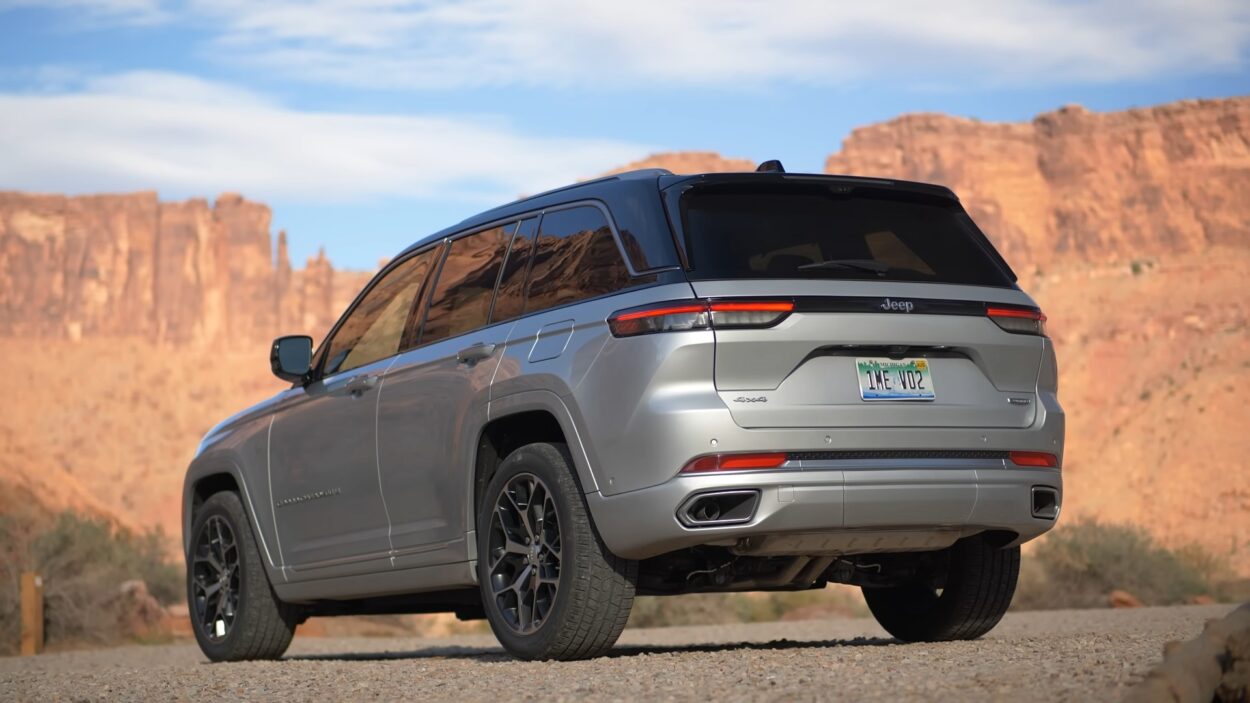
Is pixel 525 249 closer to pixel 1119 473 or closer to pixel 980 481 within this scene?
pixel 980 481

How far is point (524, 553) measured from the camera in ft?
21.4

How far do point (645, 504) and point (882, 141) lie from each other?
79.5 meters

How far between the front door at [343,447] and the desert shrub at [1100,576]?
13174mm

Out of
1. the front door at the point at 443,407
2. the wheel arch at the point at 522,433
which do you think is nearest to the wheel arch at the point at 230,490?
the front door at the point at 443,407

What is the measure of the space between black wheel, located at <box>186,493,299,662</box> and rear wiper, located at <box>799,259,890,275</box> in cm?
393

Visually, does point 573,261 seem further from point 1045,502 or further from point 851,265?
point 1045,502

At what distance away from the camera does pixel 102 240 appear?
91.8 m

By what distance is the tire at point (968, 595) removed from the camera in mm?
7105

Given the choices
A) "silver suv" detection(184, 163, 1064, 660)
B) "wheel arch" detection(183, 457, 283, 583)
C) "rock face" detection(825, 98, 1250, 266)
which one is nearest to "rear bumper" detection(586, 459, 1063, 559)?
"silver suv" detection(184, 163, 1064, 660)

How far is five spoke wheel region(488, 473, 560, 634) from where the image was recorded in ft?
21.0

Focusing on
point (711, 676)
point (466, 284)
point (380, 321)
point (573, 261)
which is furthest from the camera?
point (380, 321)

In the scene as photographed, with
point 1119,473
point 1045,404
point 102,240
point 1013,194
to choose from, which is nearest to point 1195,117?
point 1013,194

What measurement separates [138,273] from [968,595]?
90191mm

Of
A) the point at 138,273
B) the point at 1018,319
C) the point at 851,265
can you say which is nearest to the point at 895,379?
the point at 851,265
